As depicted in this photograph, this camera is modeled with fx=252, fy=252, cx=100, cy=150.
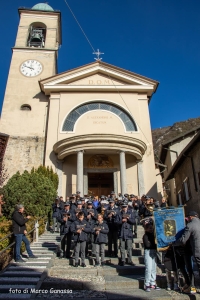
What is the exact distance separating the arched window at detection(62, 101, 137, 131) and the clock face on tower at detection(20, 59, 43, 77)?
5.72 meters

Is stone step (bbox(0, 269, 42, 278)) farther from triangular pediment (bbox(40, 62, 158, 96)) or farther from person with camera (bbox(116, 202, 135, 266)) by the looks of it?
triangular pediment (bbox(40, 62, 158, 96))

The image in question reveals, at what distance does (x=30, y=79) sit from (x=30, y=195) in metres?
11.9

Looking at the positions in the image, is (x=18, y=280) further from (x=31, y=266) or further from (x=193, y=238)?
(x=193, y=238)

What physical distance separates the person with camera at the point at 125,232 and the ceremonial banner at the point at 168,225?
1.69 metres

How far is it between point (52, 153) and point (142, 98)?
26.2 feet

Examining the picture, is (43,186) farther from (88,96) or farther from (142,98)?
(142,98)

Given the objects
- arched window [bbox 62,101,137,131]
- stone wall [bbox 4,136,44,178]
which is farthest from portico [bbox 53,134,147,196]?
arched window [bbox 62,101,137,131]

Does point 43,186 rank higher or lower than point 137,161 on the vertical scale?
lower

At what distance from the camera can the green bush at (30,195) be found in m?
11.5

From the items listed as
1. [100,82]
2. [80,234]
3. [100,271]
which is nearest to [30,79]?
[100,82]

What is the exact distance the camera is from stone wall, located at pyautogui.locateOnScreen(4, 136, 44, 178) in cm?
1703

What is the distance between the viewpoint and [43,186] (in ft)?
40.5

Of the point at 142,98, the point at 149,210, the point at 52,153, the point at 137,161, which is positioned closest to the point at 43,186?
the point at 52,153

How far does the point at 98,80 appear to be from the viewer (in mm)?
19656
